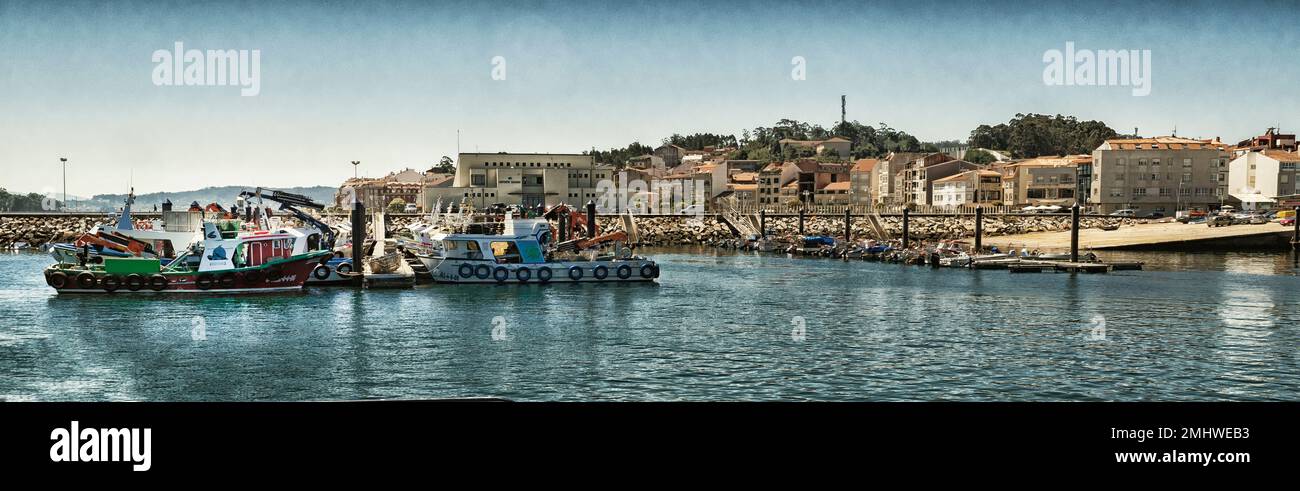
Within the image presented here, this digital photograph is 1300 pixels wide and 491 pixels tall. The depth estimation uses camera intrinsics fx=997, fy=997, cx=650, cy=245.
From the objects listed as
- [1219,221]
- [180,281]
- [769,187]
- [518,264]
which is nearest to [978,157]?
[769,187]

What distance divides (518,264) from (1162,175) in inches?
2096

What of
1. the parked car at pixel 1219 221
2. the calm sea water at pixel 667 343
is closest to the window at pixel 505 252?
the calm sea water at pixel 667 343

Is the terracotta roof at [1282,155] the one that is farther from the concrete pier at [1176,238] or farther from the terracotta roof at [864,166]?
the terracotta roof at [864,166]

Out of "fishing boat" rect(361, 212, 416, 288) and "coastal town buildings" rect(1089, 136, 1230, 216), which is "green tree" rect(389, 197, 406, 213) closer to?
"fishing boat" rect(361, 212, 416, 288)

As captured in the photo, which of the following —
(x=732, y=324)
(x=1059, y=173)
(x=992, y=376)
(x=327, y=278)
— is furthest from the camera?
(x=1059, y=173)

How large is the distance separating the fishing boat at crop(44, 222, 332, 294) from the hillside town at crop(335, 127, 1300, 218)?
97.9ft

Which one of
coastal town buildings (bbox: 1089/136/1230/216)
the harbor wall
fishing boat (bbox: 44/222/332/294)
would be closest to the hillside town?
coastal town buildings (bbox: 1089/136/1230/216)

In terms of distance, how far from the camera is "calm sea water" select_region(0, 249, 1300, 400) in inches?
479

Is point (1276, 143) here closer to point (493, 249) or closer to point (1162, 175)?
point (1162, 175)

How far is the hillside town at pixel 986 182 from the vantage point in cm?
6488
